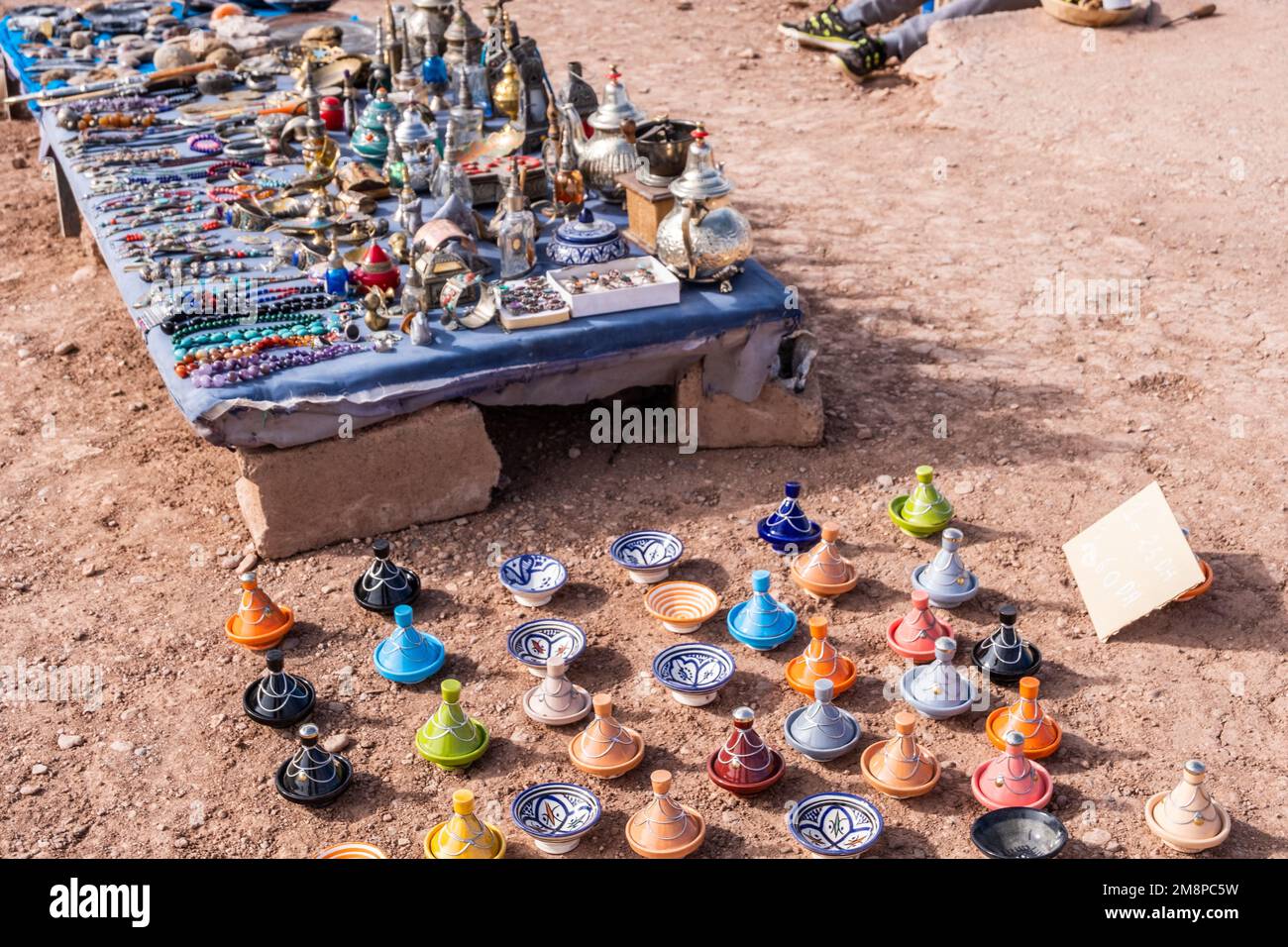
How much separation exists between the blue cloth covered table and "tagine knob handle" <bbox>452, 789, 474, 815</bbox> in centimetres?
199

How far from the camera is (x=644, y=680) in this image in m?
5.25

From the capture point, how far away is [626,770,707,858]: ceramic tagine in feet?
14.2

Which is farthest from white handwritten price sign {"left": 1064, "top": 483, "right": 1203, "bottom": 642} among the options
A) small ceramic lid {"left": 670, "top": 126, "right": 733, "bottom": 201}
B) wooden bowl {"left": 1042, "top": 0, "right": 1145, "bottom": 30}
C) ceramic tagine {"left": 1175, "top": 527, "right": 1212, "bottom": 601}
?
wooden bowl {"left": 1042, "top": 0, "right": 1145, "bottom": 30}

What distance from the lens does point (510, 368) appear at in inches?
235

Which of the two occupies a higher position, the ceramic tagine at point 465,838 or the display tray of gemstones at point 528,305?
the display tray of gemstones at point 528,305

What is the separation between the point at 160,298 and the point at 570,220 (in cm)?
191

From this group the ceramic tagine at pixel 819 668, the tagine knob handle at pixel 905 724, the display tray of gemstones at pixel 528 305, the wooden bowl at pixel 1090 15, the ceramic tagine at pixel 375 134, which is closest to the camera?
the tagine knob handle at pixel 905 724

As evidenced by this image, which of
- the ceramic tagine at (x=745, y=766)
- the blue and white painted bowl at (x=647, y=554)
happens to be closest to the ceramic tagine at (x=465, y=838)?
the ceramic tagine at (x=745, y=766)

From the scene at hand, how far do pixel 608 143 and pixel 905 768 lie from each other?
12.5ft

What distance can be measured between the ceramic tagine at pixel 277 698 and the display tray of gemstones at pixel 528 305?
1.76 meters

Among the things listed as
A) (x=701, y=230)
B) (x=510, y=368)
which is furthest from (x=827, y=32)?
(x=510, y=368)

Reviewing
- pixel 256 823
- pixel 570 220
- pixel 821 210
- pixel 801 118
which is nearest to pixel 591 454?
pixel 570 220

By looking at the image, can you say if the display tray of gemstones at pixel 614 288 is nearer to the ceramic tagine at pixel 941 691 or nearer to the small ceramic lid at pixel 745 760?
the ceramic tagine at pixel 941 691

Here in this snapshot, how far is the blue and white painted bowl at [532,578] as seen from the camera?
18.4 ft
